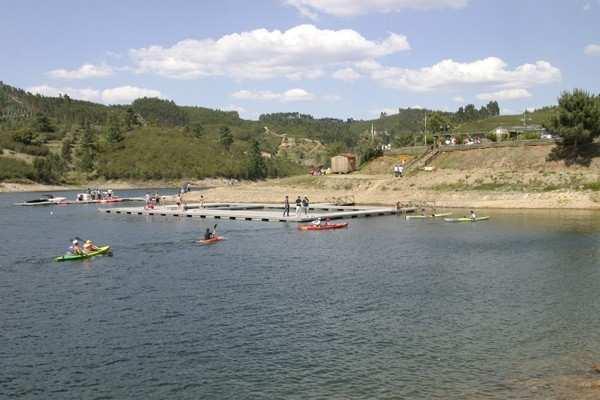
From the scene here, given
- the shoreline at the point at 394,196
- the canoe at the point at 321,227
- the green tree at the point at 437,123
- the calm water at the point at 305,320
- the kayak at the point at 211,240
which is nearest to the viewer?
the calm water at the point at 305,320

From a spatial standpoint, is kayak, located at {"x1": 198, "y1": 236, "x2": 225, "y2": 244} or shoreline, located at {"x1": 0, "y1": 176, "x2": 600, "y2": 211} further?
shoreline, located at {"x1": 0, "y1": 176, "x2": 600, "y2": 211}

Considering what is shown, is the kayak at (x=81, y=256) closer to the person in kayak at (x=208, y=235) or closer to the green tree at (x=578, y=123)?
the person in kayak at (x=208, y=235)

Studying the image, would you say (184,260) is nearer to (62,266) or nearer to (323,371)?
(62,266)

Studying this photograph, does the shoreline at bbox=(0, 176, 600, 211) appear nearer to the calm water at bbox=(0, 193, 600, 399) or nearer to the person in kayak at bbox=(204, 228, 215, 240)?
the calm water at bbox=(0, 193, 600, 399)

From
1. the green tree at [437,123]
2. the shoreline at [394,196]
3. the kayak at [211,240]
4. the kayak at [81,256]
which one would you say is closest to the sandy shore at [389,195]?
the shoreline at [394,196]

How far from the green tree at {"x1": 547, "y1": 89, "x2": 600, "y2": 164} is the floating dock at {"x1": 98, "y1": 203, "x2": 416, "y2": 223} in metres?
A: 27.9

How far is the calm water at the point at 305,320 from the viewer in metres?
24.6

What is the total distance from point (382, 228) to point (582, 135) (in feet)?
144

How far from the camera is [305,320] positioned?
33.1 meters

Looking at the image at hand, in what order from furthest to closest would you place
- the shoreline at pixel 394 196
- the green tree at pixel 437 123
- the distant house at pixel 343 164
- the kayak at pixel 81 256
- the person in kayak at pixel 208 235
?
the green tree at pixel 437 123
the distant house at pixel 343 164
the shoreline at pixel 394 196
the person in kayak at pixel 208 235
the kayak at pixel 81 256

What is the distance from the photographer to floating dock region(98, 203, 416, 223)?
283 feet

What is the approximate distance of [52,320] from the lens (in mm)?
33906

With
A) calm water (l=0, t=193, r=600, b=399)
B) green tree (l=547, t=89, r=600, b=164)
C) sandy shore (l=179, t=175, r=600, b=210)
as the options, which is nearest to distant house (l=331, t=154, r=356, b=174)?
sandy shore (l=179, t=175, r=600, b=210)

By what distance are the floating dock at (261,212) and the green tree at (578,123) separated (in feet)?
91.4
